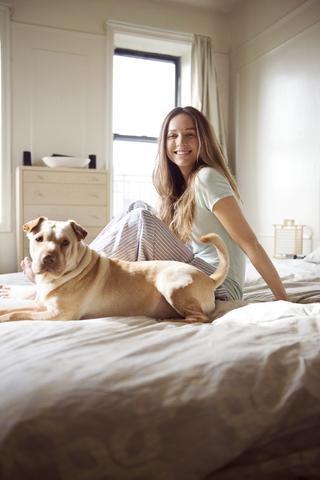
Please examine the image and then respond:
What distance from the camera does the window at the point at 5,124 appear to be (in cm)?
466

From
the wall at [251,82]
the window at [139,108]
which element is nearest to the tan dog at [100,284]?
the wall at [251,82]

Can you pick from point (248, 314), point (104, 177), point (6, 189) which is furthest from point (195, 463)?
point (6, 189)

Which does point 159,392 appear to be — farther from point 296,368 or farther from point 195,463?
point 296,368

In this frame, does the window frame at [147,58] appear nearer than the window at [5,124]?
No

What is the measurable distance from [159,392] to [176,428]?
64 millimetres

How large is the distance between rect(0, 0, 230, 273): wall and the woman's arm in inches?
151

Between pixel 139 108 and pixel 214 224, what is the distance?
4254mm

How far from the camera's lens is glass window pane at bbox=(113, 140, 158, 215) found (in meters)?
5.57

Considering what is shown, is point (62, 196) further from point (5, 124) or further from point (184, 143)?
point (184, 143)

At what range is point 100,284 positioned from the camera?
1.38 metres

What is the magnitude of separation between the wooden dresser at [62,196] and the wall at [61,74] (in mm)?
642

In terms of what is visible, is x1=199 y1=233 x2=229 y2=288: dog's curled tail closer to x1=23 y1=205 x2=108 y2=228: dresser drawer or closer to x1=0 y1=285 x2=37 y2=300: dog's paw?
x1=0 y1=285 x2=37 y2=300: dog's paw

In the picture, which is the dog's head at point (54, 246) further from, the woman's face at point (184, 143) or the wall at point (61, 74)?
the wall at point (61, 74)

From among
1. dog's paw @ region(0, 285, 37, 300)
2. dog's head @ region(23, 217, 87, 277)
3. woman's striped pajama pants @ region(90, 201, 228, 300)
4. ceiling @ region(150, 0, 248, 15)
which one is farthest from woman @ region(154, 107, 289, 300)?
ceiling @ region(150, 0, 248, 15)
